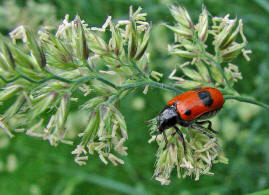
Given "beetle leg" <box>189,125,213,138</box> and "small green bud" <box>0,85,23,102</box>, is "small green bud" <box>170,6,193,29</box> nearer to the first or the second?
Result: "beetle leg" <box>189,125,213,138</box>

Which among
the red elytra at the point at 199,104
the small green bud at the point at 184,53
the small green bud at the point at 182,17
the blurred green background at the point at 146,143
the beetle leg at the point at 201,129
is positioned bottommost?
the blurred green background at the point at 146,143

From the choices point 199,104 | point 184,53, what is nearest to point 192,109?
point 199,104

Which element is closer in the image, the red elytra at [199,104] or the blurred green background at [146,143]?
the red elytra at [199,104]

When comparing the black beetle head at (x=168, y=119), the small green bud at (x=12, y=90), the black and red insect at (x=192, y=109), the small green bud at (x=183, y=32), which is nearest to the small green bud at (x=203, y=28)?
the small green bud at (x=183, y=32)

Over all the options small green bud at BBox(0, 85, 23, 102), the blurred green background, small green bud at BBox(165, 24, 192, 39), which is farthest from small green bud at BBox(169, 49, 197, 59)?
the blurred green background

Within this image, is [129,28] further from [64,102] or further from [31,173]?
[31,173]

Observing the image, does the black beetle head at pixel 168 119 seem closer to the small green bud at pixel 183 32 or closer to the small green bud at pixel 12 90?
the small green bud at pixel 183 32

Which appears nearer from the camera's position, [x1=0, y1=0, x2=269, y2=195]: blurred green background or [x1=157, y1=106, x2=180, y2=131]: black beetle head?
[x1=157, y1=106, x2=180, y2=131]: black beetle head

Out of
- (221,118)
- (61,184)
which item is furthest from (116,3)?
(61,184)
